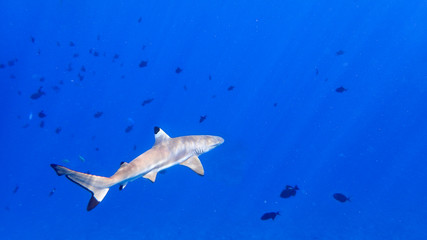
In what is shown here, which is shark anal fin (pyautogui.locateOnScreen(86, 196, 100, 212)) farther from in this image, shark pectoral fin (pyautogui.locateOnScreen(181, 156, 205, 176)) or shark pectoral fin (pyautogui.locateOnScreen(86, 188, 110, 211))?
shark pectoral fin (pyautogui.locateOnScreen(181, 156, 205, 176))

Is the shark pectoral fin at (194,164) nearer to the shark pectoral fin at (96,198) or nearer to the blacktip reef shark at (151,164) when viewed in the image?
the blacktip reef shark at (151,164)

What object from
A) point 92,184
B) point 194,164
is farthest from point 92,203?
point 194,164

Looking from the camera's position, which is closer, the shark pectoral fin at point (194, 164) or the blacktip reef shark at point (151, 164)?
the blacktip reef shark at point (151, 164)

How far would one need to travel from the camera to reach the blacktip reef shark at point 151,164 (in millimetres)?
4332

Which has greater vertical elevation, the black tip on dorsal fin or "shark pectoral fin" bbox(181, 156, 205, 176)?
Result: "shark pectoral fin" bbox(181, 156, 205, 176)

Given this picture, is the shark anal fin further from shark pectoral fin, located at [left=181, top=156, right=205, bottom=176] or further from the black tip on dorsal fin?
shark pectoral fin, located at [left=181, top=156, right=205, bottom=176]

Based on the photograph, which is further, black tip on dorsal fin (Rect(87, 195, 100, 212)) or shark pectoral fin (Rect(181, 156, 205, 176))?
shark pectoral fin (Rect(181, 156, 205, 176))

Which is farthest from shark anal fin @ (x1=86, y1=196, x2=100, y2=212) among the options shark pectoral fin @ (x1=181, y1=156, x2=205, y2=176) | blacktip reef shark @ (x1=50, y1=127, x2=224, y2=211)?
shark pectoral fin @ (x1=181, y1=156, x2=205, y2=176)

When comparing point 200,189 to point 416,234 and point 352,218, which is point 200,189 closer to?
point 352,218

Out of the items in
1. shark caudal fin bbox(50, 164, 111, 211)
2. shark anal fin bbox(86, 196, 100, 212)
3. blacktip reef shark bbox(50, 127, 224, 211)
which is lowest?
shark anal fin bbox(86, 196, 100, 212)

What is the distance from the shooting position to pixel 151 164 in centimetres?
515

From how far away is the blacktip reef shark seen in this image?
14.2ft

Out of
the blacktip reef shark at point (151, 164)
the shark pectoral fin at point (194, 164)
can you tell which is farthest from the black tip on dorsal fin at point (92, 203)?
the shark pectoral fin at point (194, 164)

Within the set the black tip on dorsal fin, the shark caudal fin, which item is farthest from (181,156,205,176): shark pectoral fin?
the black tip on dorsal fin
